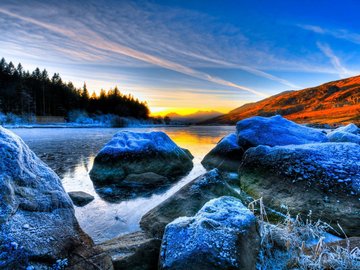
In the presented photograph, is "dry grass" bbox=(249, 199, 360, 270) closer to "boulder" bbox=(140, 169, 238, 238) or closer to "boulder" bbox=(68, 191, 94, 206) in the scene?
"boulder" bbox=(140, 169, 238, 238)

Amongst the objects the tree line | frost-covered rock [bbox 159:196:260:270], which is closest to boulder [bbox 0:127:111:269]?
frost-covered rock [bbox 159:196:260:270]

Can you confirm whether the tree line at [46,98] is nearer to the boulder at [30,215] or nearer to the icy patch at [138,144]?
the icy patch at [138,144]

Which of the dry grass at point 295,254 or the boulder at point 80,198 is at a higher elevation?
the dry grass at point 295,254

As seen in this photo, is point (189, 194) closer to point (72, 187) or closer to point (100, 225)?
point (100, 225)

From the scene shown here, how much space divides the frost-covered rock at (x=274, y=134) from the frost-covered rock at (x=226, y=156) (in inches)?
23.2

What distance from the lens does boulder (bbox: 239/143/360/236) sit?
6203mm

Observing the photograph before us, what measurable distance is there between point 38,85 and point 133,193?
100 metres

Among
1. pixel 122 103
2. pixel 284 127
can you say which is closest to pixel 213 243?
pixel 284 127

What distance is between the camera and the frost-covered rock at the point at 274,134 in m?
14.0

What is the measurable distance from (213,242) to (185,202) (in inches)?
127

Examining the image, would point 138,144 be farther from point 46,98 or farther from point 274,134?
point 46,98

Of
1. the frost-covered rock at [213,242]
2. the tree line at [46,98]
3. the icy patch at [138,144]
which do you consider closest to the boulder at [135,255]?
the frost-covered rock at [213,242]

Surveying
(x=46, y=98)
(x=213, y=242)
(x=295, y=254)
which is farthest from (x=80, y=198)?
(x=46, y=98)

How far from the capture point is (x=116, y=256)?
4.08m
